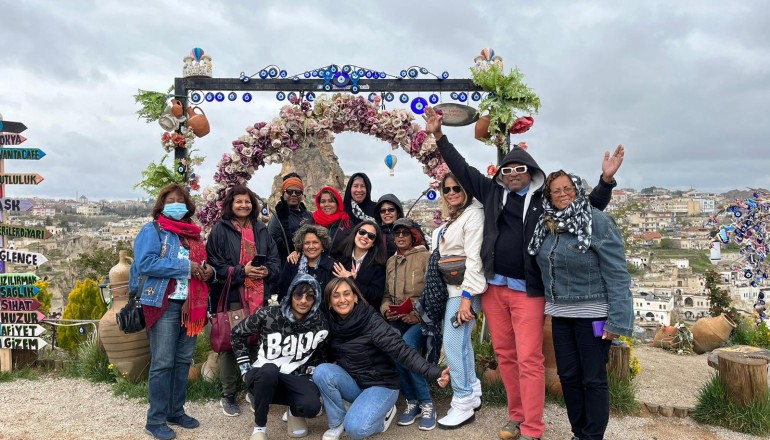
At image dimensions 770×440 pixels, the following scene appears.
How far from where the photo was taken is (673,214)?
41.8 meters

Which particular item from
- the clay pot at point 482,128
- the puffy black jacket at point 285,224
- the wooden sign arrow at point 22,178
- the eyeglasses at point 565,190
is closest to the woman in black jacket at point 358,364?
the puffy black jacket at point 285,224

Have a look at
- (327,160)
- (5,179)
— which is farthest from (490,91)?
(327,160)

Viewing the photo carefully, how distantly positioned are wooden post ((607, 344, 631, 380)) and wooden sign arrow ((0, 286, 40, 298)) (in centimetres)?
603

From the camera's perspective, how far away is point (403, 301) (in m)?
4.17

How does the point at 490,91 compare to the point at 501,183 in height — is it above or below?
above

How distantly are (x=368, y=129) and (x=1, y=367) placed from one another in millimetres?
4960

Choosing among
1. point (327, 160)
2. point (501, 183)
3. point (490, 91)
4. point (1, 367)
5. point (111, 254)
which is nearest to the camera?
point (501, 183)

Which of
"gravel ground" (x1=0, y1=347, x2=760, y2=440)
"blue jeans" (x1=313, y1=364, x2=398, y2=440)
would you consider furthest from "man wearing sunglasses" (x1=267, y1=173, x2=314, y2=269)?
"blue jeans" (x1=313, y1=364, x2=398, y2=440)

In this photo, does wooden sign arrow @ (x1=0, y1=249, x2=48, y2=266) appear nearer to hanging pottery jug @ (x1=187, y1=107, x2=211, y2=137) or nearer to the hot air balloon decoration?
hanging pottery jug @ (x1=187, y1=107, x2=211, y2=137)

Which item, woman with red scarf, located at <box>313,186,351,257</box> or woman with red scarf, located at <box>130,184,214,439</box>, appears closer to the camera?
woman with red scarf, located at <box>130,184,214,439</box>

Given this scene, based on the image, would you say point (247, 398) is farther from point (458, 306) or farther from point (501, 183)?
point (501, 183)

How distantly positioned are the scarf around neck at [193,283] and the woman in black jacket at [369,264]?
106cm

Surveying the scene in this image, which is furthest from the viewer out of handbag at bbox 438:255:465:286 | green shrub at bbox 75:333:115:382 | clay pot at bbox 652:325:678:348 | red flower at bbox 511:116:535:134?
clay pot at bbox 652:325:678:348

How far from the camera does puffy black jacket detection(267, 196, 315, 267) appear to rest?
5.05 meters
